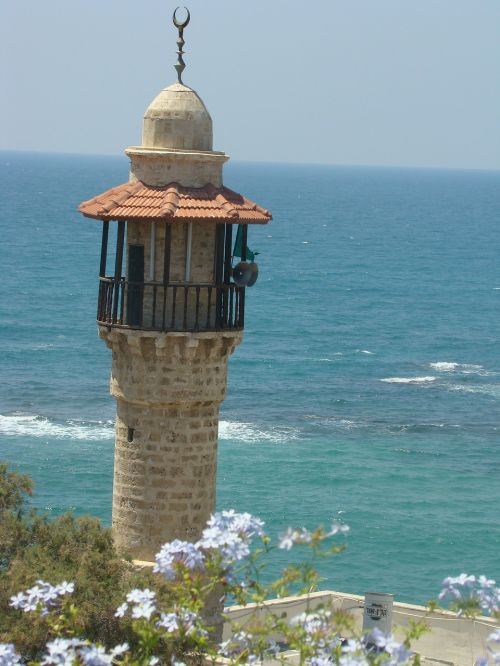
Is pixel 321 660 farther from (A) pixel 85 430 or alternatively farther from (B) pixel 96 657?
(A) pixel 85 430

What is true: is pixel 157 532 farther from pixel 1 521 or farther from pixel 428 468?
pixel 428 468

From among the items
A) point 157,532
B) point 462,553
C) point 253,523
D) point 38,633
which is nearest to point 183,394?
point 157,532

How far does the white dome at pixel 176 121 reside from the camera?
838 inches

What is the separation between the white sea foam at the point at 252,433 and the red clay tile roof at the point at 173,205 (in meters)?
38.9

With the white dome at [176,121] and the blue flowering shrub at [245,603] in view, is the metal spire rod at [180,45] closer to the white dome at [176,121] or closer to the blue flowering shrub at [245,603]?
the white dome at [176,121]

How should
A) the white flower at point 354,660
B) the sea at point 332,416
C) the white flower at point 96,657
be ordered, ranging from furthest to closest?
1. the sea at point 332,416
2. the white flower at point 96,657
3. the white flower at point 354,660

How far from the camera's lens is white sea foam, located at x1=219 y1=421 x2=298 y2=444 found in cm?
6044

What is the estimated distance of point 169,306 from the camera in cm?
2114

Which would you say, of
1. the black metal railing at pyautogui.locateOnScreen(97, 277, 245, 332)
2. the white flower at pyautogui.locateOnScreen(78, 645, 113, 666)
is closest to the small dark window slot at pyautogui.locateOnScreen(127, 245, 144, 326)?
the black metal railing at pyautogui.locateOnScreen(97, 277, 245, 332)

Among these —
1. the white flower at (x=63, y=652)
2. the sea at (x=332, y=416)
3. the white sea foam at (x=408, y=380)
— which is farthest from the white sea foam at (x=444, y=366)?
the white flower at (x=63, y=652)

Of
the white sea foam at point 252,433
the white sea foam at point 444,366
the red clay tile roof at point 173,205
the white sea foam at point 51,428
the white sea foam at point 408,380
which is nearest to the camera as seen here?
the red clay tile roof at point 173,205

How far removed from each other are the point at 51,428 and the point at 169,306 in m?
41.1

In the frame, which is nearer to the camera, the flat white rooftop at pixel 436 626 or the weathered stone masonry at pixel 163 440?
the weathered stone masonry at pixel 163 440

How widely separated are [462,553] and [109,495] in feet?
38.0
